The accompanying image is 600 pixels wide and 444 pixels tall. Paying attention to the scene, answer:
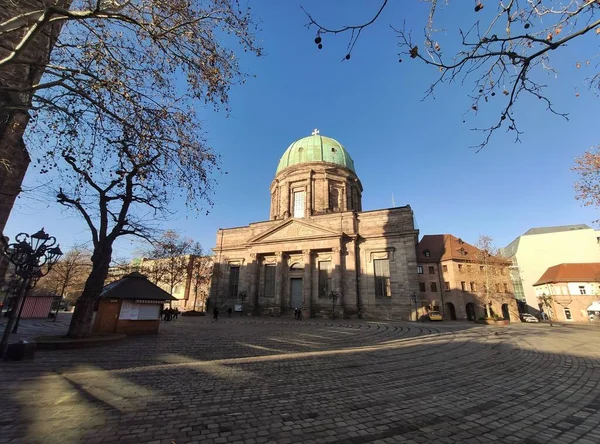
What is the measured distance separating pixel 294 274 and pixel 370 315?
1101cm

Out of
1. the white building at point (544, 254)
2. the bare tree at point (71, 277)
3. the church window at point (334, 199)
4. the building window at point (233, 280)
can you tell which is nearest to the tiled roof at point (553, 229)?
the white building at point (544, 254)

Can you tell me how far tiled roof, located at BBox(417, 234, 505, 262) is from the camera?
3997cm

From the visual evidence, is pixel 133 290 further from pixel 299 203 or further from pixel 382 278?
pixel 299 203

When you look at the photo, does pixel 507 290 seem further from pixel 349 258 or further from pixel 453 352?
pixel 453 352

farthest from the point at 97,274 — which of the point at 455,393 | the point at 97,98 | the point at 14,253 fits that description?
the point at 455,393

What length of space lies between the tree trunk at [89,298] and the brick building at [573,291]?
192 ft

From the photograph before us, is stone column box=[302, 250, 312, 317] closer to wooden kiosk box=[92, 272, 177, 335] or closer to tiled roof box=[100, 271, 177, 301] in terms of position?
wooden kiosk box=[92, 272, 177, 335]

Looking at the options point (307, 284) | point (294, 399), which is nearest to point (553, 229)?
point (307, 284)

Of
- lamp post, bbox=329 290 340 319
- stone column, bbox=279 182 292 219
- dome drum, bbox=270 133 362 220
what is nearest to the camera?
lamp post, bbox=329 290 340 319

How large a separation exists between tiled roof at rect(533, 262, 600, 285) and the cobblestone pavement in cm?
5000

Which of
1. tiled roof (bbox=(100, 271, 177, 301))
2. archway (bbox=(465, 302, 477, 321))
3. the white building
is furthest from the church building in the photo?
the white building

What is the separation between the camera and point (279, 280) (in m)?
37.1

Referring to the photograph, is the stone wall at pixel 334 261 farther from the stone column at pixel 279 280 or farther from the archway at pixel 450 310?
the archway at pixel 450 310

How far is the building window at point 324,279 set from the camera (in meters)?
35.3
